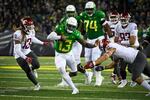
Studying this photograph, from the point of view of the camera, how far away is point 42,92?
1080 cm

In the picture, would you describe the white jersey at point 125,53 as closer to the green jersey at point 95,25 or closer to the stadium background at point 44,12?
the green jersey at point 95,25

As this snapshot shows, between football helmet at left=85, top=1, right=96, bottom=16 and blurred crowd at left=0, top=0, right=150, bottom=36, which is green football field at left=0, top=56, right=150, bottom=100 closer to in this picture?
football helmet at left=85, top=1, right=96, bottom=16

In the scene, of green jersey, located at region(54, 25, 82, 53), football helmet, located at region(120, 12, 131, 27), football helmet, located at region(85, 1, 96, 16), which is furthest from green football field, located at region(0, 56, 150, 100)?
football helmet, located at region(85, 1, 96, 16)

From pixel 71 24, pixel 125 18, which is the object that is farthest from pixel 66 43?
pixel 125 18

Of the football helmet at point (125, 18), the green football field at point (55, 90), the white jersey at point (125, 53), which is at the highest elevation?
the football helmet at point (125, 18)

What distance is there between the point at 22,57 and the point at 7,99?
1.43 meters

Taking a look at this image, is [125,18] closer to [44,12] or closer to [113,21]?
[113,21]

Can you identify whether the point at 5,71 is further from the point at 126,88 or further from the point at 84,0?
the point at 84,0

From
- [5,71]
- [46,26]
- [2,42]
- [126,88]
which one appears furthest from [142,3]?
[126,88]

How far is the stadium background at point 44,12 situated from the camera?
21.8m

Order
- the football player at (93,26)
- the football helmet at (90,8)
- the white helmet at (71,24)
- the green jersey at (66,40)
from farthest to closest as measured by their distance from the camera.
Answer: the football helmet at (90,8) < the football player at (93,26) < the green jersey at (66,40) < the white helmet at (71,24)

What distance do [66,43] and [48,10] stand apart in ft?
41.2

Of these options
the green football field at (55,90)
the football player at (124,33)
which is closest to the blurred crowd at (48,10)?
the green football field at (55,90)

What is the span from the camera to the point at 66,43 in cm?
1094
